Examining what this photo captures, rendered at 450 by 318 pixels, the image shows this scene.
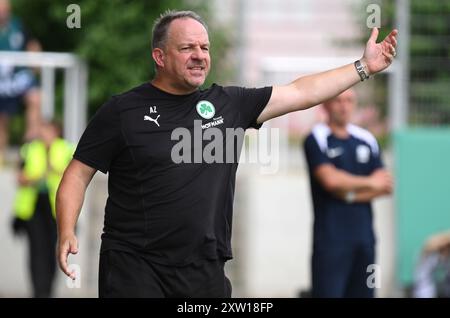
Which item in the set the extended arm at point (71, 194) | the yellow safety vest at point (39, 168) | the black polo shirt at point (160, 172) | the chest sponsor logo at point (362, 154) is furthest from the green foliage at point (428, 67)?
the extended arm at point (71, 194)

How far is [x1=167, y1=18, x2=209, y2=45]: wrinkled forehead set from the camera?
6.72 m

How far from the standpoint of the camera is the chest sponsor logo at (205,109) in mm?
6707

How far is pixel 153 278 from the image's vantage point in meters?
6.62

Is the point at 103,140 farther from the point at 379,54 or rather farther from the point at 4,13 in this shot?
the point at 4,13

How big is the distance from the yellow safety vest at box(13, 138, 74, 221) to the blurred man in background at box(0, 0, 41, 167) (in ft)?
3.59

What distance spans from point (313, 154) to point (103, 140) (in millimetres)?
3154

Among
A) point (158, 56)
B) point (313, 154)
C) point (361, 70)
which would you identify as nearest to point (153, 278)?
point (158, 56)

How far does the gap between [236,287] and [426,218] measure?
231cm

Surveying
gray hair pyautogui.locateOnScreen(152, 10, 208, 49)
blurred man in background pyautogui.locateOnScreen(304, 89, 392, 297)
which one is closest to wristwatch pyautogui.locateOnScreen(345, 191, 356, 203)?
blurred man in background pyautogui.locateOnScreen(304, 89, 392, 297)

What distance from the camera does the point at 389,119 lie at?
46.1 feet

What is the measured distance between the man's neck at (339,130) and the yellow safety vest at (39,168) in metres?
4.02

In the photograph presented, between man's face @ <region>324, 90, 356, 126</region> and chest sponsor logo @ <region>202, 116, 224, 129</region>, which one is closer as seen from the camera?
chest sponsor logo @ <region>202, 116, 224, 129</region>

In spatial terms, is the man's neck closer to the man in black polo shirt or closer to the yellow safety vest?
the man in black polo shirt
